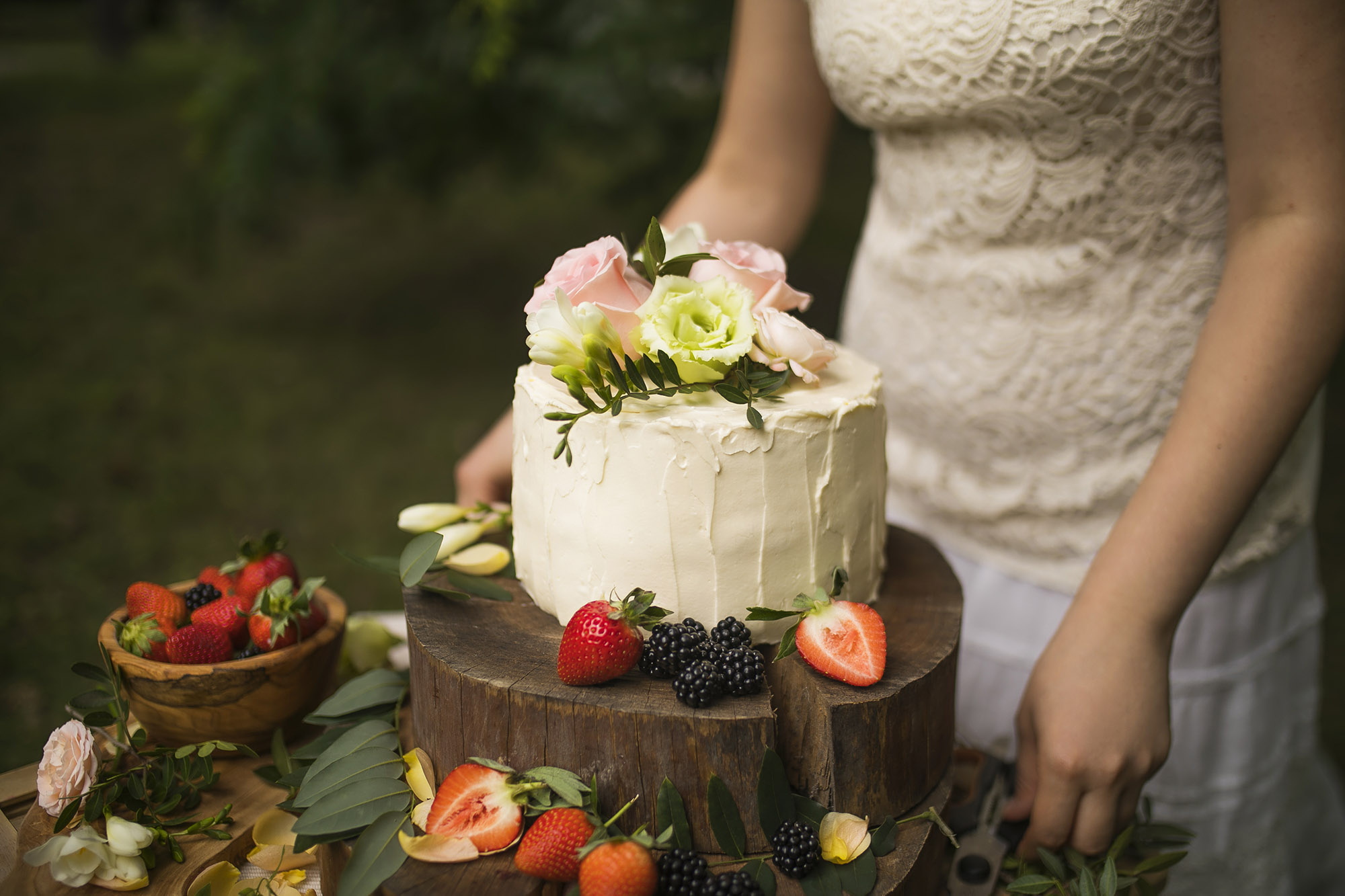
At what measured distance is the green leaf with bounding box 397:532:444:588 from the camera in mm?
1133

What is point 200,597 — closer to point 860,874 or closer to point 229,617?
point 229,617

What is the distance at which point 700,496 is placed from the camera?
1041 millimetres

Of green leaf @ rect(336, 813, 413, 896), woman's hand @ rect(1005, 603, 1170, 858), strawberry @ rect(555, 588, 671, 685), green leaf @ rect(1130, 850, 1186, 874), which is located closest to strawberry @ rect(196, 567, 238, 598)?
green leaf @ rect(336, 813, 413, 896)

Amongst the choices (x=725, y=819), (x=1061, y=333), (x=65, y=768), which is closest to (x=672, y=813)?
(x=725, y=819)

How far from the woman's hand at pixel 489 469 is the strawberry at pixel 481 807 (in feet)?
1.82

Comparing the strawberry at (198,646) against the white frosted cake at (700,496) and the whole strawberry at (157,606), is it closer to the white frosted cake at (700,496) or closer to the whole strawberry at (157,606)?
the whole strawberry at (157,606)

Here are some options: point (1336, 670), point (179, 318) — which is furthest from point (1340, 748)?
point (179, 318)

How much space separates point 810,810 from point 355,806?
1.63ft

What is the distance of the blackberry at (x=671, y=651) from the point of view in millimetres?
1007

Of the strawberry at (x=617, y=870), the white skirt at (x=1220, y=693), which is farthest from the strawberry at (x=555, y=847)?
the white skirt at (x=1220, y=693)

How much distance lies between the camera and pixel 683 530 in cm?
105

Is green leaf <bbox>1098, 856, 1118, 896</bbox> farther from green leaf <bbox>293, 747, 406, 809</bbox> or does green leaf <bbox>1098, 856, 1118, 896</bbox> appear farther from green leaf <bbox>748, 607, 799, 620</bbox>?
green leaf <bbox>293, 747, 406, 809</bbox>

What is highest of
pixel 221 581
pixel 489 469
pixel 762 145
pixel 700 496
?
pixel 762 145

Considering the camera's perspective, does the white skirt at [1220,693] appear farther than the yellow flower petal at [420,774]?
Yes
